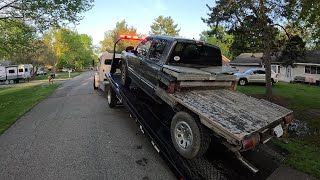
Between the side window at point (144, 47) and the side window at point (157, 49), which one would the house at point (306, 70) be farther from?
the side window at point (157, 49)

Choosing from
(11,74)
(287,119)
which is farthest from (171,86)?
(11,74)

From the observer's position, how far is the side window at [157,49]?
676 cm

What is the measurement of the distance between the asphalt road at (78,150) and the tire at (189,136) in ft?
2.35

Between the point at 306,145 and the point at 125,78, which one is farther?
the point at 125,78

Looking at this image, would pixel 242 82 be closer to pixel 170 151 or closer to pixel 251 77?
pixel 251 77

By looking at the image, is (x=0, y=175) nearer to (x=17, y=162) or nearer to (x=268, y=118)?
(x=17, y=162)

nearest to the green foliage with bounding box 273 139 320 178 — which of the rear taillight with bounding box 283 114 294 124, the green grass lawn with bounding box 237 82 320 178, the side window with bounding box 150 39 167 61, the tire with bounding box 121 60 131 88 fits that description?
the green grass lawn with bounding box 237 82 320 178

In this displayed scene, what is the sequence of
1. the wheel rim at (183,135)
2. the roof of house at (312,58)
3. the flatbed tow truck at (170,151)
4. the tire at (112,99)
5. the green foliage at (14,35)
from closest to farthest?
the flatbed tow truck at (170,151)
the wheel rim at (183,135)
the tire at (112,99)
the green foliage at (14,35)
the roof of house at (312,58)

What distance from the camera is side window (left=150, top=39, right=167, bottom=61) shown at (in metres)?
6.76

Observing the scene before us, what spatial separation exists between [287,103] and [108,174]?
38.7 feet

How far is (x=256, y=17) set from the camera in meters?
15.4

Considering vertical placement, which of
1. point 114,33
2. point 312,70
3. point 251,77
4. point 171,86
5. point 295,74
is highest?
point 114,33

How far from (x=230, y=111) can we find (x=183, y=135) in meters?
0.95

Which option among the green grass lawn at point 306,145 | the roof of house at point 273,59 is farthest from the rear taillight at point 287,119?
the roof of house at point 273,59
